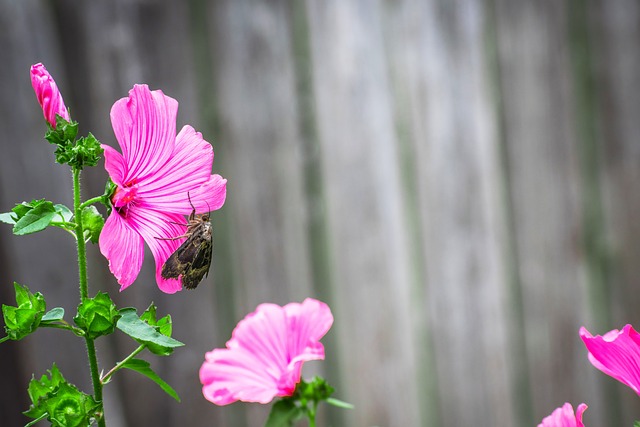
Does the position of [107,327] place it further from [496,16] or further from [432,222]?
[496,16]

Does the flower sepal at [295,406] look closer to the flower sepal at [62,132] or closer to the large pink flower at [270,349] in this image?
the large pink flower at [270,349]

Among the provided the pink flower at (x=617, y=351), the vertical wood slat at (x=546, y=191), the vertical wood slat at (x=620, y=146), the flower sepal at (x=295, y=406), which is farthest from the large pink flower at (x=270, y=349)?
the vertical wood slat at (x=620, y=146)

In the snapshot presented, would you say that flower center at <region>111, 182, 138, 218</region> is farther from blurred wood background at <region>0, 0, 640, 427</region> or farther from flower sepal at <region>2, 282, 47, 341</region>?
blurred wood background at <region>0, 0, 640, 427</region>

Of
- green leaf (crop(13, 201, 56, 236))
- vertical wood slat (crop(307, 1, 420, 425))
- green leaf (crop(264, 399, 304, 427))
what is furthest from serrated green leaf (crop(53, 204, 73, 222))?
vertical wood slat (crop(307, 1, 420, 425))

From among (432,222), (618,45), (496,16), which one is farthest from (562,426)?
(618,45)

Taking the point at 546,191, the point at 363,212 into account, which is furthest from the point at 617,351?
the point at 546,191
